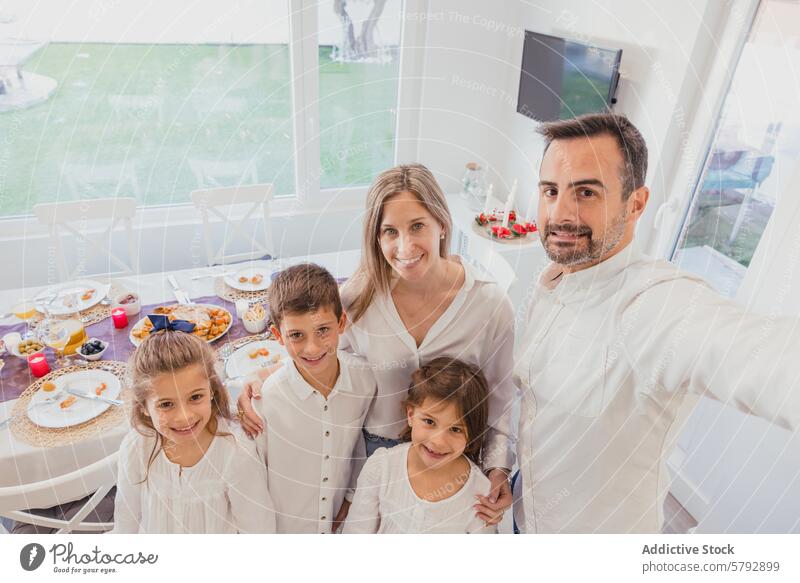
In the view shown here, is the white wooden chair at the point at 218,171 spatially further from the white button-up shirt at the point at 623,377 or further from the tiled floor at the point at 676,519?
the tiled floor at the point at 676,519

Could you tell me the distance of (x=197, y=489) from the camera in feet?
2.44

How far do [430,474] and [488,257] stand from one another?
112 centimetres

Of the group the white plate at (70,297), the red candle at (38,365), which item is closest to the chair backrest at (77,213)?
the white plate at (70,297)

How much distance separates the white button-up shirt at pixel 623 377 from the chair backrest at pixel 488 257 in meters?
0.84

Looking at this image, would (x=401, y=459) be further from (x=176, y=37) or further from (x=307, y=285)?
(x=176, y=37)

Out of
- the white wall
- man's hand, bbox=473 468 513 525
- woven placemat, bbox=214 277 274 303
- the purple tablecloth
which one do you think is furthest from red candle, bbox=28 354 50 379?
the white wall

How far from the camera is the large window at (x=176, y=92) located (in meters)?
1.89

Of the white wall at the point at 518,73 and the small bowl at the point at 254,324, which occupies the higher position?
the white wall at the point at 518,73

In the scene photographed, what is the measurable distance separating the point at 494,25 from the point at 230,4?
110 centimetres

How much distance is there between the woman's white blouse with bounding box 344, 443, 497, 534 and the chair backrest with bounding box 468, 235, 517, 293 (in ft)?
2.79

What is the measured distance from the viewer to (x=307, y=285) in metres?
0.75

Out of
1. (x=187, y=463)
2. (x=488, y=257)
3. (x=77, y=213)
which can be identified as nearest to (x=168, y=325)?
(x=187, y=463)

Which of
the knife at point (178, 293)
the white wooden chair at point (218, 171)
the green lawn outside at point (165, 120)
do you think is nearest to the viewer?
the knife at point (178, 293)
